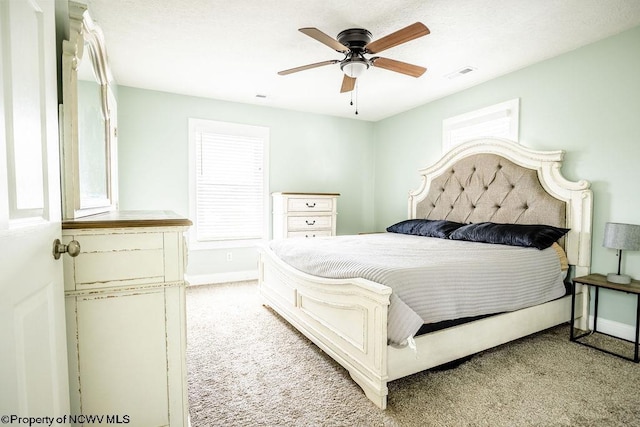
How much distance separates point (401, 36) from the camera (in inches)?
79.0

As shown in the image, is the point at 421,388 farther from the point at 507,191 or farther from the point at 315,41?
the point at 315,41

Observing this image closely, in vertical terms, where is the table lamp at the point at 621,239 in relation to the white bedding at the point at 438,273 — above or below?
above

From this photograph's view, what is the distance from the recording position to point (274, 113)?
4508 mm

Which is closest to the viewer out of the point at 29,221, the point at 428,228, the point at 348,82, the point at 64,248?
the point at 29,221

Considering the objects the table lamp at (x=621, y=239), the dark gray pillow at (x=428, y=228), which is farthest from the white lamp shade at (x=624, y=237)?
the dark gray pillow at (x=428, y=228)

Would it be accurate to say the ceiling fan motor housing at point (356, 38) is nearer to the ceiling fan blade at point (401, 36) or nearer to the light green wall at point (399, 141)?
the ceiling fan blade at point (401, 36)

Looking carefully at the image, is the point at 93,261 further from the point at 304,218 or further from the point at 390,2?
the point at 304,218

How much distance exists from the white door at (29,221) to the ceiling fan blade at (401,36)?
172cm

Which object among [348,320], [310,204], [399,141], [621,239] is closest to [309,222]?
[310,204]

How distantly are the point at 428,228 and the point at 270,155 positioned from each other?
238 centimetres

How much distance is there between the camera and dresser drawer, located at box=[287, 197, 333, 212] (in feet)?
13.6

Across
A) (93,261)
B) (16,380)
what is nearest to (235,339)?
(93,261)

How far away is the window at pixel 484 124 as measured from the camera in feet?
10.6

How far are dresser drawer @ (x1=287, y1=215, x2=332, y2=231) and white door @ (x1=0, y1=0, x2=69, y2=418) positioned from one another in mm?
3144
